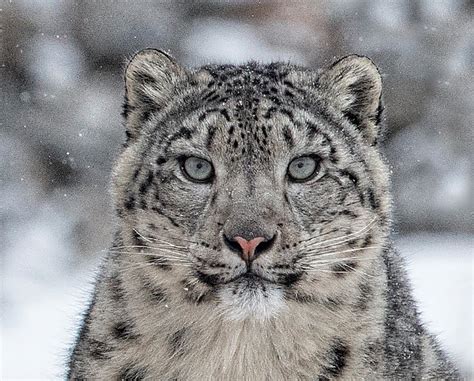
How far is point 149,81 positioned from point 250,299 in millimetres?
1282

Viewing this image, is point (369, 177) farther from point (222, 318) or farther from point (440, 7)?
point (440, 7)

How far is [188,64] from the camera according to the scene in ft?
40.1

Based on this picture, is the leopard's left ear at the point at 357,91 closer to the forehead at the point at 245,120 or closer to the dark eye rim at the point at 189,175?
the forehead at the point at 245,120

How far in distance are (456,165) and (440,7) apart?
1581 mm

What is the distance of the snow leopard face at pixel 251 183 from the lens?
500 centimetres

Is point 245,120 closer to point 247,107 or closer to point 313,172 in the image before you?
point 247,107

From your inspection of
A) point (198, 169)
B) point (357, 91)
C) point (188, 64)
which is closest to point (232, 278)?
point (198, 169)

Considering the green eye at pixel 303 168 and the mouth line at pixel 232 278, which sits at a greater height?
the green eye at pixel 303 168

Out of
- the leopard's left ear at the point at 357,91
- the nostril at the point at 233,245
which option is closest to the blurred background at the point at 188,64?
the leopard's left ear at the point at 357,91

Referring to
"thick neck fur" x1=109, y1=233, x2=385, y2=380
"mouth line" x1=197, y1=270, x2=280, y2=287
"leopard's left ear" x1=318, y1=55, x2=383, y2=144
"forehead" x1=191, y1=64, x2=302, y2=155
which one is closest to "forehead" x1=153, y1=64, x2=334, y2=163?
"forehead" x1=191, y1=64, x2=302, y2=155

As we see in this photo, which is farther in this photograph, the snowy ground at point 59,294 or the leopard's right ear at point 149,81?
the snowy ground at point 59,294

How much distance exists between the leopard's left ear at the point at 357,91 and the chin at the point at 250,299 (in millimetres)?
1010

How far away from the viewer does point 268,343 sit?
17.3 feet

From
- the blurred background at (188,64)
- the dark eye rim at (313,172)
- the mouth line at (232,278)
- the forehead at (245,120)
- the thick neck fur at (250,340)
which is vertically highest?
the blurred background at (188,64)
